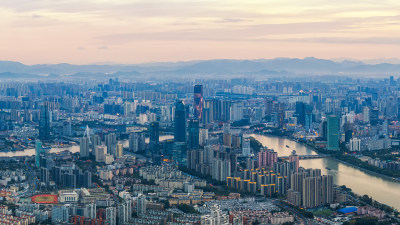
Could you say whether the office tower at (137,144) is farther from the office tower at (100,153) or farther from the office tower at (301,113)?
the office tower at (301,113)

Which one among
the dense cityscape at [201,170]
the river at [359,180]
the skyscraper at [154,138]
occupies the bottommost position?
the river at [359,180]

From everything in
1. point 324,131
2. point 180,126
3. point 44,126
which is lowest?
point 324,131

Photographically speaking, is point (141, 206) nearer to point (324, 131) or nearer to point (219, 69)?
point (324, 131)

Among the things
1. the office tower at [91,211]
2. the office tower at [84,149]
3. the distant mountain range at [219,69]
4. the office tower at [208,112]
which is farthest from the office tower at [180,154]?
the distant mountain range at [219,69]

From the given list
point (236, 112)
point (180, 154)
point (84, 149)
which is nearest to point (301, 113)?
point (236, 112)

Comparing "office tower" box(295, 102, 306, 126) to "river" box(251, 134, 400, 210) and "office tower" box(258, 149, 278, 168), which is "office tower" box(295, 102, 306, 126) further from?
"office tower" box(258, 149, 278, 168)

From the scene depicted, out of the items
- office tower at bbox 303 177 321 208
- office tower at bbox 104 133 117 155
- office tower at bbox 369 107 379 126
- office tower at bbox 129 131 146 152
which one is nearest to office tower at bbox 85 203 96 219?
office tower at bbox 303 177 321 208
